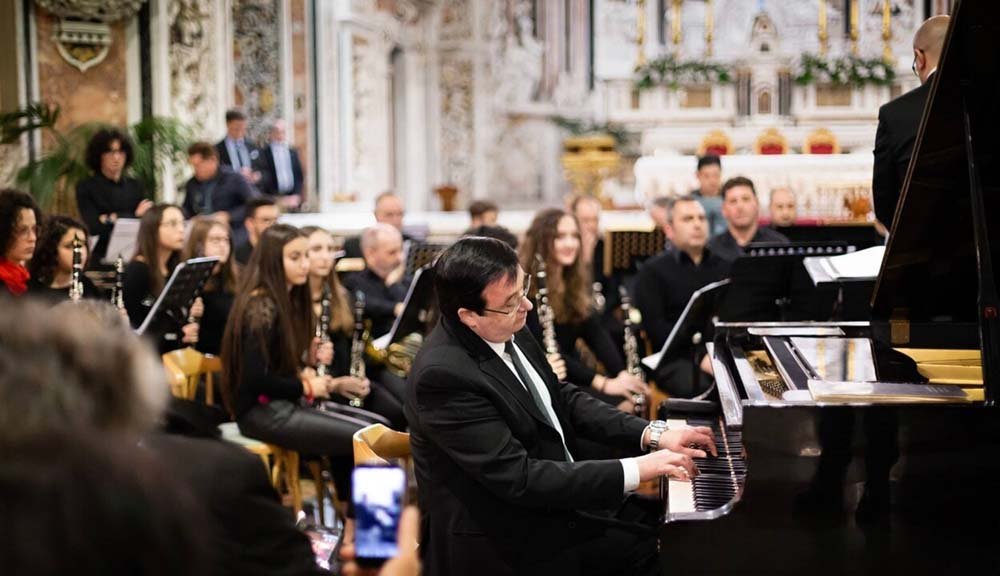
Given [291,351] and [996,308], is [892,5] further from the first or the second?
[996,308]

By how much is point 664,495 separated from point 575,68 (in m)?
14.3

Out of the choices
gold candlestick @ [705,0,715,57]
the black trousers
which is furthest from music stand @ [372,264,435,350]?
gold candlestick @ [705,0,715,57]

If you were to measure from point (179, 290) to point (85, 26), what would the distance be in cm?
462

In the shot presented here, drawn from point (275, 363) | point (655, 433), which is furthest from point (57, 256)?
point (655, 433)

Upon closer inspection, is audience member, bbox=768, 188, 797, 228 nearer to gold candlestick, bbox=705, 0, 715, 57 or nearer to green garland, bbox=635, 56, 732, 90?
green garland, bbox=635, 56, 732, 90

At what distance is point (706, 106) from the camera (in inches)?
595

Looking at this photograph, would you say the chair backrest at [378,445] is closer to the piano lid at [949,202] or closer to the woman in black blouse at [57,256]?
the piano lid at [949,202]

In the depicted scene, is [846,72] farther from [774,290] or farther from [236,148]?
[774,290]

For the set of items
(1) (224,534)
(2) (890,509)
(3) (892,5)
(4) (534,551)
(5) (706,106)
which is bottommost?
(4) (534,551)

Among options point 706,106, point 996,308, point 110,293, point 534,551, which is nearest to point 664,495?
point 534,551

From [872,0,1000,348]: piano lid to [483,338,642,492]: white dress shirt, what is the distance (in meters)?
0.88

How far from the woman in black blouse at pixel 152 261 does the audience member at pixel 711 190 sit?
13.5 feet

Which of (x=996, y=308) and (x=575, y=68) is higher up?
(x=575, y=68)

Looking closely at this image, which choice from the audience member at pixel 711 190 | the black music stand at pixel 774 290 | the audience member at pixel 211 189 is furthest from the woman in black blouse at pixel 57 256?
the audience member at pixel 711 190
